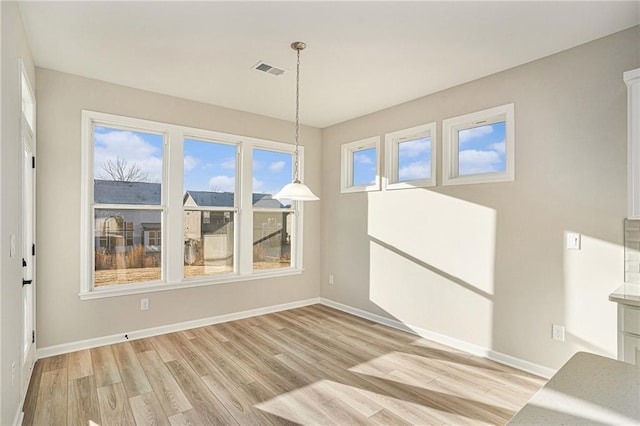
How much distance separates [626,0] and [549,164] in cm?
127

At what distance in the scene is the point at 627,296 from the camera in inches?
86.5

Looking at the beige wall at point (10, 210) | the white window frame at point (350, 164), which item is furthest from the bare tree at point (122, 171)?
the white window frame at point (350, 164)

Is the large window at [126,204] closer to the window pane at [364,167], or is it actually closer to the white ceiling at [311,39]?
the white ceiling at [311,39]

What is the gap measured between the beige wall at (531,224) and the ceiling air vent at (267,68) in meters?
1.74

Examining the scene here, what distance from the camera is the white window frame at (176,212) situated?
3.69 metres

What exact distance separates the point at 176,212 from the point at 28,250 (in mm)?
1507

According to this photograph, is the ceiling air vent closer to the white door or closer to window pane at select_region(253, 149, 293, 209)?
window pane at select_region(253, 149, 293, 209)

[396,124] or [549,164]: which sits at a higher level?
[396,124]

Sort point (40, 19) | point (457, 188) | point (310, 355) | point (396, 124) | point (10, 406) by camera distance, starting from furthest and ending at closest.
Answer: point (396, 124) → point (457, 188) → point (310, 355) → point (40, 19) → point (10, 406)

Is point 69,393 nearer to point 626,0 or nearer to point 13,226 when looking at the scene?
point 13,226

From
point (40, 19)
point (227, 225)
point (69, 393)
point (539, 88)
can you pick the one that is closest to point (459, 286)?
point (539, 88)

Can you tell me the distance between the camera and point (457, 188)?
3.81 meters

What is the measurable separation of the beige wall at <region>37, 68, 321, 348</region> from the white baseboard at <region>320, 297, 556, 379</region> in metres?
2.09

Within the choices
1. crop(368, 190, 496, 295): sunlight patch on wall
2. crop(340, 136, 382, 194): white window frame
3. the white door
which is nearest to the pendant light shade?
crop(368, 190, 496, 295): sunlight patch on wall
